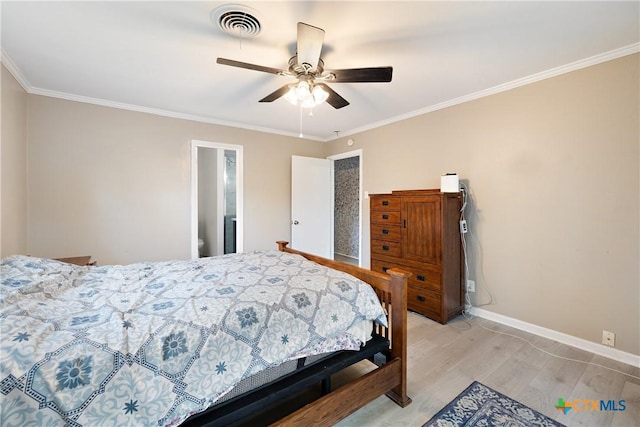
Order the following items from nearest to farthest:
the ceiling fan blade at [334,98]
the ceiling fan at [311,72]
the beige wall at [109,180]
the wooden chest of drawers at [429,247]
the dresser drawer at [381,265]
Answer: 1. the ceiling fan at [311,72]
2. the ceiling fan blade at [334,98]
3. the wooden chest of drawers at [429,247]
4. the beige wall at [109,180]
5. the dresser drawer at [381,265]

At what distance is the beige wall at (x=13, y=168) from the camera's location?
223 centimetres

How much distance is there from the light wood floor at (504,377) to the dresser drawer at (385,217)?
1.23 m

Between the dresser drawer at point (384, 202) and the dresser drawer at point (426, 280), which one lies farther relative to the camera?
the dresser drawer at point (384, 202)

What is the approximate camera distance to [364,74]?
6.00 feet

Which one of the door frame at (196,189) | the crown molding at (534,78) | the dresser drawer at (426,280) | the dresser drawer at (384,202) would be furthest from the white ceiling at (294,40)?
the dresser drawer at (426,280)

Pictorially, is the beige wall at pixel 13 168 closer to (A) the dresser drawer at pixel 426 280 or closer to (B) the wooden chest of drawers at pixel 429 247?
(B) the wooden chest of drawers at pixel 429 247

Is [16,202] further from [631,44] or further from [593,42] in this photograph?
[631,44]

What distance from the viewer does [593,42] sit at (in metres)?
1.97

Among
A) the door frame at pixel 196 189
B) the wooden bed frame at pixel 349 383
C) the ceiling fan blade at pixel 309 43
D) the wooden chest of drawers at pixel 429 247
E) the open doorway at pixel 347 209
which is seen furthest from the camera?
the open doorway at pixel 347 209

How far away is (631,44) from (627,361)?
93.3 inches

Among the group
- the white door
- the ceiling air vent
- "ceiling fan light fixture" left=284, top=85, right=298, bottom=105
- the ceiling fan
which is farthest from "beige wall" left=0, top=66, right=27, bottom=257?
the white door

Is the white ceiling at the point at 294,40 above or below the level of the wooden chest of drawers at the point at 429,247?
above

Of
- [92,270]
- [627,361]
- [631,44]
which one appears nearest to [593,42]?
[631,44]

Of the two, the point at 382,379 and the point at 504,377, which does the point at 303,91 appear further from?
the point at 504,377
